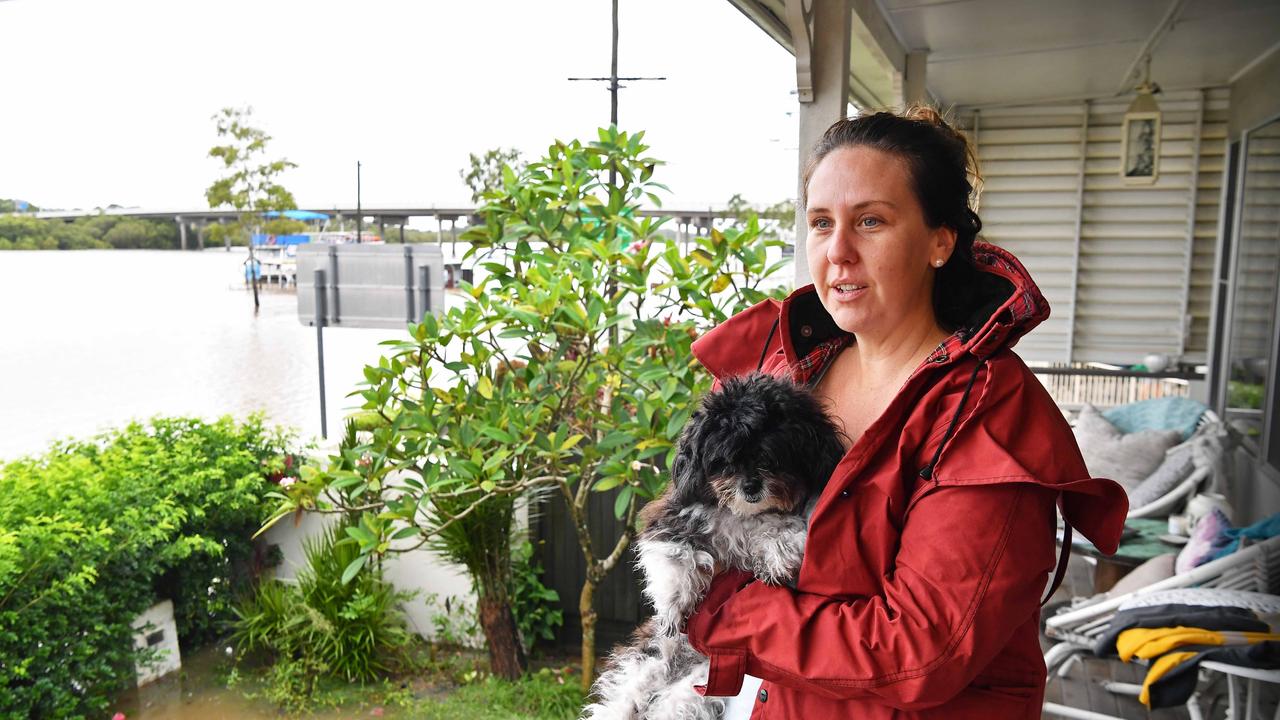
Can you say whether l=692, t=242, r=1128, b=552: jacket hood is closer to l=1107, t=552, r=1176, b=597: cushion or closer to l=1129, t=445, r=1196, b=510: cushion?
l=1107, t=552, r=1176, b=597: cushion

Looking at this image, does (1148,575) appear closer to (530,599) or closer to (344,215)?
(530,599)

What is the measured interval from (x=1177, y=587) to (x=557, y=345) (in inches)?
86.7

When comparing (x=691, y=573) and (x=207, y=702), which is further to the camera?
(x=207, y=702)

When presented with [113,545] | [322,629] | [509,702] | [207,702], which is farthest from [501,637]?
[113,545]

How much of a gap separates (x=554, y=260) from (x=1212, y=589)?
2.38m

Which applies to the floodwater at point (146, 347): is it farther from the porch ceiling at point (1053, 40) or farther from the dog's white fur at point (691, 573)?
the porch ceiling at point (1053, 40)

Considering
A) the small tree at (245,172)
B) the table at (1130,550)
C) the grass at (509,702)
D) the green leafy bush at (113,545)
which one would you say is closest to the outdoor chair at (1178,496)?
the table at (1130,550)

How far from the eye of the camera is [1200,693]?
2.93 meters

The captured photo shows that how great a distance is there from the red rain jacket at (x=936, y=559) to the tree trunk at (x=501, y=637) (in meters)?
3.21

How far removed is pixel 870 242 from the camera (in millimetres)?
1096

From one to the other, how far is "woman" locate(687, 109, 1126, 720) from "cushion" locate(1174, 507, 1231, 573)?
8.76 feet

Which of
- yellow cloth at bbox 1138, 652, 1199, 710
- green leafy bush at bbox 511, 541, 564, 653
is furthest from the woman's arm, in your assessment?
green leafy bush at bbox 511, 541, 564, 653

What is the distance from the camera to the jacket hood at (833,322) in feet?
3.21

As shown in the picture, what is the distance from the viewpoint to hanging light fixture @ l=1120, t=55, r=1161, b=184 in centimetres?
466
